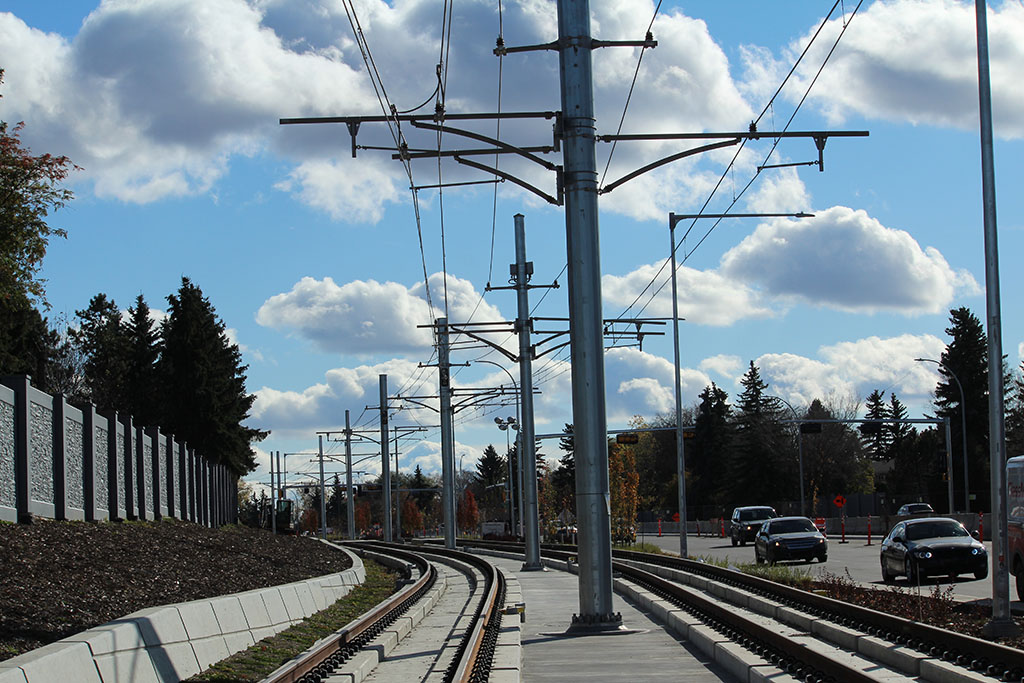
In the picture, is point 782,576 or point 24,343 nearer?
point 782,576

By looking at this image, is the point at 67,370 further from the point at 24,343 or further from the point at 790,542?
the point at 790,542

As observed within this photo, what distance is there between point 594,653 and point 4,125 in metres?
21.1

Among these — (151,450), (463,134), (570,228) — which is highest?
(463,134)

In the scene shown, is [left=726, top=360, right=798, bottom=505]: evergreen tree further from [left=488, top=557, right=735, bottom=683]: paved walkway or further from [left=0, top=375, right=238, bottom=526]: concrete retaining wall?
[left=488, top=557, right=735, bottom=683]: paved walkway

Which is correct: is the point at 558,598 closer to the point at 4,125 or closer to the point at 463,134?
the point at 463,134

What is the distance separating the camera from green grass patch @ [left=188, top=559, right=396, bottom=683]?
1316 centimetres

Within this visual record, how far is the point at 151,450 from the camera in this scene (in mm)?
35938

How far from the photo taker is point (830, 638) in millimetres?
16094

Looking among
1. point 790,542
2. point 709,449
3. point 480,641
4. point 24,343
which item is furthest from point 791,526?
point 709,449

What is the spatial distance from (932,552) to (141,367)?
6633 cm

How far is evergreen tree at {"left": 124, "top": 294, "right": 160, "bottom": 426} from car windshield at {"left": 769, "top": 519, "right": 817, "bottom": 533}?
48181 millimetres

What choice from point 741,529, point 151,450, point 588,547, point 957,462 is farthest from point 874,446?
point 588,547

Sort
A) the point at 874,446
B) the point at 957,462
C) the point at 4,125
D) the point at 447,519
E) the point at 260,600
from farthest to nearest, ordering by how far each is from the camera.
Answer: the point at 874,446 → the point at 957,462 → the point at 447,519 → the point at 4,125 → the point at 260,600

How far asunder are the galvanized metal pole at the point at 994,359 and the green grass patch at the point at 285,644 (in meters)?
8.29
